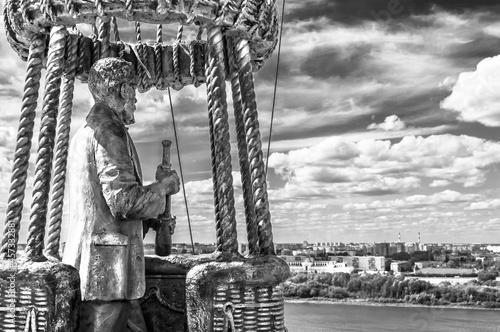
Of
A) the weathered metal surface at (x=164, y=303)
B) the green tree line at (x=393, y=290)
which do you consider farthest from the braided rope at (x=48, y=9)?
the green tree line at (x=393, y=290)

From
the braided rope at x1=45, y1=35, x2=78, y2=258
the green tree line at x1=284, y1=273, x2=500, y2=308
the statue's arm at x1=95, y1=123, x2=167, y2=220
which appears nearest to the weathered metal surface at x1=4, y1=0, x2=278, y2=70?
the braided rope at x1=45, y1=35, x2=78, y2=258

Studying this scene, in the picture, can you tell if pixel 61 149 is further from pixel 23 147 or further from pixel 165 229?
pixel 165 229

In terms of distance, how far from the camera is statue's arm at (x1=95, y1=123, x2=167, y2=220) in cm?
563

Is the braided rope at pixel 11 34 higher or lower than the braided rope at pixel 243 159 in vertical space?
higher

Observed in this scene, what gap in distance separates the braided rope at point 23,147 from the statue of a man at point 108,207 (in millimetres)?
412

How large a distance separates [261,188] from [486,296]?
97293mm

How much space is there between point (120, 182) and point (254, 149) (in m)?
1.23

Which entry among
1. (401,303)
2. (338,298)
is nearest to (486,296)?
(401,303)

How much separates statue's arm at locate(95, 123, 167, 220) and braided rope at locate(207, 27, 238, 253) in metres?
0.54

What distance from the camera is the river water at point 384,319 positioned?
253ft

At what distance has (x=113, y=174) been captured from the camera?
18.5ft

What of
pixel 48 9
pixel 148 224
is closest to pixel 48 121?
pixel 48 9

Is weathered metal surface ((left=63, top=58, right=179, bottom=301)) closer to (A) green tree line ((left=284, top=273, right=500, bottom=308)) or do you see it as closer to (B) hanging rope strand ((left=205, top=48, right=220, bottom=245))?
(B) hanging rope strand ((left=205, top=48, right=220, bottom=245))

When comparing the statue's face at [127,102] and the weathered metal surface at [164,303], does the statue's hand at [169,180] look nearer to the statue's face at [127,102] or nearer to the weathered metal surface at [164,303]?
the statue's face at [127,102]
